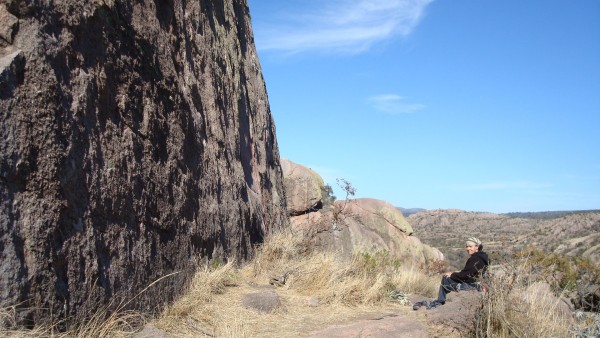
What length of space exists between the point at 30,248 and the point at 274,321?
322cm

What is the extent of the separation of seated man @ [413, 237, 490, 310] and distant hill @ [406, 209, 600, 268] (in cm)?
20

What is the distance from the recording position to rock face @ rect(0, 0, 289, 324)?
11.7ft

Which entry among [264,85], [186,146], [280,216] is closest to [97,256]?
[186,146]

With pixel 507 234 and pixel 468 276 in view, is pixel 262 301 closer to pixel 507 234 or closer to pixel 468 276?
pixel 468 276

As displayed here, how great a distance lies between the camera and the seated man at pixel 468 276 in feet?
24.8

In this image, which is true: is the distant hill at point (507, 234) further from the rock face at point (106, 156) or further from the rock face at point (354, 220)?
the rock face at point (106, 156)

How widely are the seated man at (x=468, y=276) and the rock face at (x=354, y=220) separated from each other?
637 cm

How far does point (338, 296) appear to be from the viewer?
24.2 feet

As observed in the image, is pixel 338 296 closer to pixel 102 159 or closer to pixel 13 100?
pixel 102 159

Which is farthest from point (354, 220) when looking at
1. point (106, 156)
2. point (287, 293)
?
point (106, 156)

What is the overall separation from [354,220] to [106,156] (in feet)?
43.1

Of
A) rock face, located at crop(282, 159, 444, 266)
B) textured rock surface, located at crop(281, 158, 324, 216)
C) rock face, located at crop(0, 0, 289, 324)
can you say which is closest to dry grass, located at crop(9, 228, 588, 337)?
rock face, located at crop(0, 0, 289, 324)

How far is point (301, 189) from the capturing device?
17062 millimetres

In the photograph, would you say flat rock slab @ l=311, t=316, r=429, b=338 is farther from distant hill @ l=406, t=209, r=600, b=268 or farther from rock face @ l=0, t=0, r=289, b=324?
rock face @ l=0, t=0, r=289, b=324
